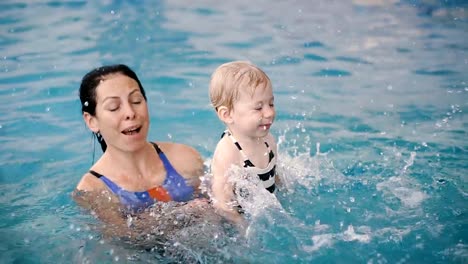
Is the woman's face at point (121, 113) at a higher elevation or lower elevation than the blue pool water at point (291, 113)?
higher

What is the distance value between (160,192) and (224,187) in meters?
0.41

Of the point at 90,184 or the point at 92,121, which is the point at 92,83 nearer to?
the point at 92,121

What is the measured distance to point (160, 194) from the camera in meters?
3.61

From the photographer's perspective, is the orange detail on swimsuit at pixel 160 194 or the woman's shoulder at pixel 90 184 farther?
the orange detail on swimsuit at pixel 160 194

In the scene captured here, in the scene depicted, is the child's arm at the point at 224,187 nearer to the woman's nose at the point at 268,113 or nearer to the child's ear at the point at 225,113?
the child's ear at the point at 225,113

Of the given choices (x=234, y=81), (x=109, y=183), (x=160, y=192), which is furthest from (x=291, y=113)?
(x=109, y=183)

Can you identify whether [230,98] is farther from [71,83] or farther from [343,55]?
[343,55]

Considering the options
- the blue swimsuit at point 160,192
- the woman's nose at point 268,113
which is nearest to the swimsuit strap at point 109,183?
the blue swimsuit at point 160,192

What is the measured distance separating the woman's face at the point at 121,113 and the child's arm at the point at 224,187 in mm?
518

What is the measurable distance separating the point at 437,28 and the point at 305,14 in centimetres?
220

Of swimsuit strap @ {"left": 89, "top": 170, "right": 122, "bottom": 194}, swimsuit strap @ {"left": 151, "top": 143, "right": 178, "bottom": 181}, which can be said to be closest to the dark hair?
swimsuit strap @ {"left": 89, "top": 170, "right": 122, "bottom": 194}

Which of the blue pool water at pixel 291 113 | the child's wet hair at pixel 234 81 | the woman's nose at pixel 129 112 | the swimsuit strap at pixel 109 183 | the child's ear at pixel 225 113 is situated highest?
the child's wet hair at pixel 234 81

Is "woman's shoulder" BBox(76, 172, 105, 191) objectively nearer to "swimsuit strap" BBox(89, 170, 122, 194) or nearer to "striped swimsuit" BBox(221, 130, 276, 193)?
"swimsuit strap" BBox(89, 170, 122, 194)

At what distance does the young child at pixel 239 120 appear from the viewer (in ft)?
11.5
